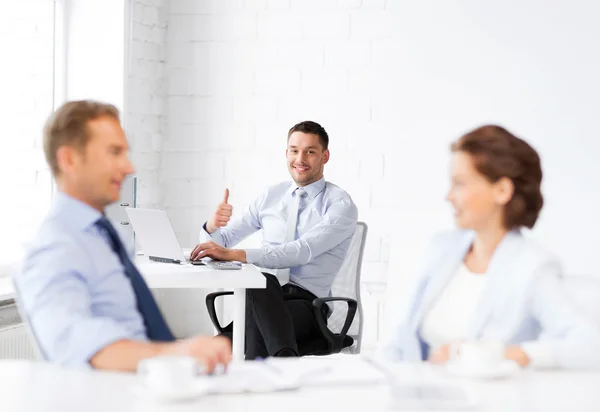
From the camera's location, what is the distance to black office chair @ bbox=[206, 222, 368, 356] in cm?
343

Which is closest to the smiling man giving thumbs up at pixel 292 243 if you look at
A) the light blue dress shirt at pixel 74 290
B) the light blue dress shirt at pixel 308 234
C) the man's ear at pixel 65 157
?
the light blue dress shirt at pixel 308 234

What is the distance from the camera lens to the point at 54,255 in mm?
1545

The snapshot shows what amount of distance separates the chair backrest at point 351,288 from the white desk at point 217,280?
0.40 m

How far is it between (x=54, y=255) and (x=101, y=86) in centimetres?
320

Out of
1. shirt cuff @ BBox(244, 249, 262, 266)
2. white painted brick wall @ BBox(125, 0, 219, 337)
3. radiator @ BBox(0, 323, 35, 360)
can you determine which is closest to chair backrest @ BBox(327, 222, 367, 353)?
shirt cuff @ BBox(244, 249, 262, 266)

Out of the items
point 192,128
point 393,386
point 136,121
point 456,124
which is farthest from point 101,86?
point 393,386

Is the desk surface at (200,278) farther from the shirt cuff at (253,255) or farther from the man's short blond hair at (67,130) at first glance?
the man's short blond hair at (67,130)

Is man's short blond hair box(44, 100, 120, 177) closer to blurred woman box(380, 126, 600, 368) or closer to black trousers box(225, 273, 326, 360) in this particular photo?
blurred woman box(380, 126, 600, 368)

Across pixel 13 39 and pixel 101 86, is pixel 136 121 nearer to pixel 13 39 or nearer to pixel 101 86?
pixel 101 86

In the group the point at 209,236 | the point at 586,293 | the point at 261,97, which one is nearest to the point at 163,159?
the point at 261,97

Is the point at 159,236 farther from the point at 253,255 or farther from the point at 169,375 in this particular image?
the point at 169,375

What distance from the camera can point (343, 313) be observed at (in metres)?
3.55

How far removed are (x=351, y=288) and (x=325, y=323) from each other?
0.24 m

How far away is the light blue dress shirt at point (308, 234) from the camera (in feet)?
12.2
